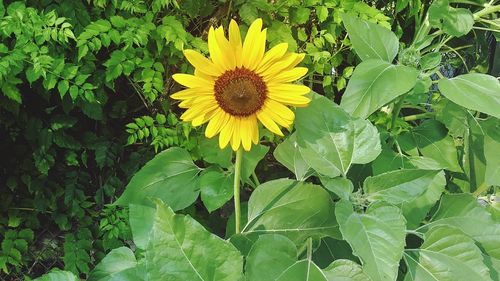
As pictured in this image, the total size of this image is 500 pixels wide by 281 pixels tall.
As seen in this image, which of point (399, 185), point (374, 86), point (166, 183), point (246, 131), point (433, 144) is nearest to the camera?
point (246, 131)

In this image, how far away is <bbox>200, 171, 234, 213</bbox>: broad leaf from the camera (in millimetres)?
1524

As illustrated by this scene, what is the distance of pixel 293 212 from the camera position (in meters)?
1.41

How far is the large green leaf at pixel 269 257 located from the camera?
121 centimetres

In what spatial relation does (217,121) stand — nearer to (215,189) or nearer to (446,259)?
(215,189)

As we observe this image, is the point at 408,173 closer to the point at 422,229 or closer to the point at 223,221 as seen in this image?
→ the point at 422,229

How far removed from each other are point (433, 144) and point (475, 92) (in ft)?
1.24

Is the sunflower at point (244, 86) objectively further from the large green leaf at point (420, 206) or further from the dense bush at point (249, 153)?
the large green leaf at point (420, 206)

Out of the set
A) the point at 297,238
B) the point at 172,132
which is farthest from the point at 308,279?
the point at 172,132

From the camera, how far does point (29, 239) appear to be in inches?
Result: 83.8

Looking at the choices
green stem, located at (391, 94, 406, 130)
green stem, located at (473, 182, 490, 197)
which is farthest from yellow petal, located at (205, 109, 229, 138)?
green stem, located at (473, 182, 490, 197)

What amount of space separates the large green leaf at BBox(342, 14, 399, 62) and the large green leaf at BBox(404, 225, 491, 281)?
52cm

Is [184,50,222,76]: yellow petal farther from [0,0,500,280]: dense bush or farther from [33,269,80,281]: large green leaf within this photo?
[33,269,80,281]: large green leaf

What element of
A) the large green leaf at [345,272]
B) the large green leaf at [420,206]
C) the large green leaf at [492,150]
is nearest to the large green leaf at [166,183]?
the large green leaf at [345,272]

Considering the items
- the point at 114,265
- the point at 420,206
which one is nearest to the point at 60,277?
the point at 114,265
